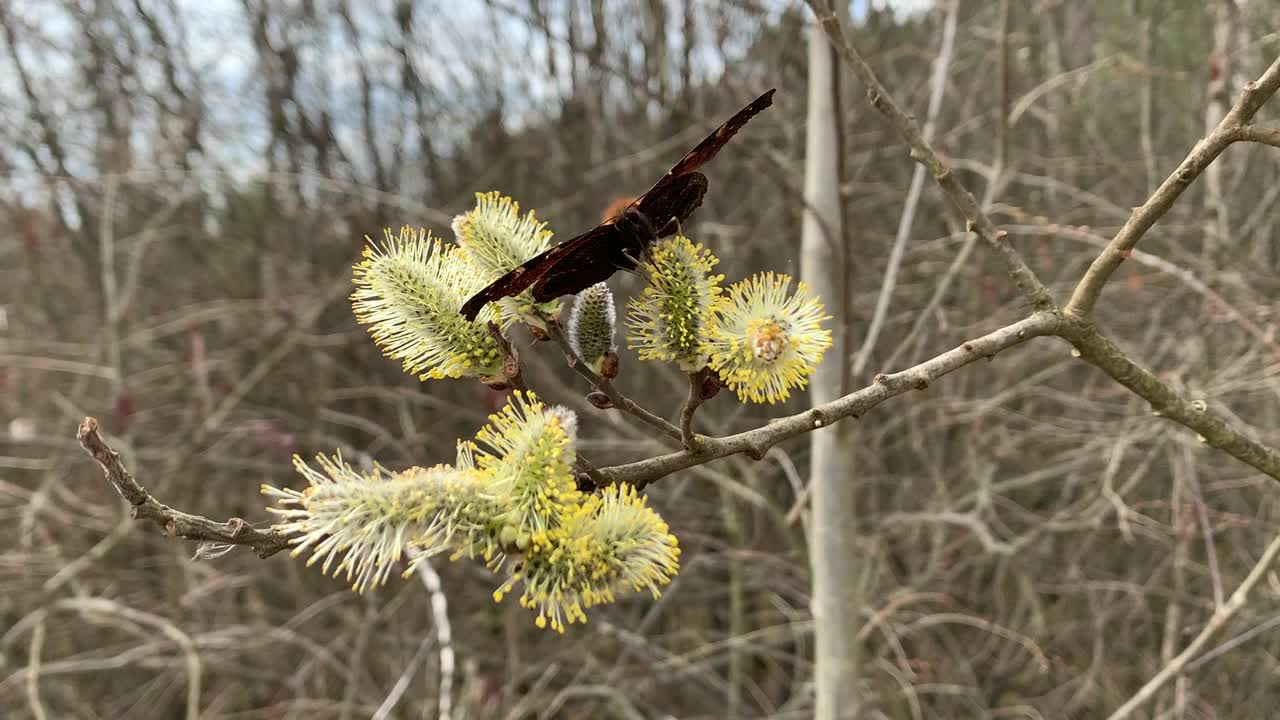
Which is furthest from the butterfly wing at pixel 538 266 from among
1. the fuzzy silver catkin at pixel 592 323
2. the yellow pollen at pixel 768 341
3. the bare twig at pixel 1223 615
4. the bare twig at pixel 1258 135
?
the bare twig at pixel 1223 615

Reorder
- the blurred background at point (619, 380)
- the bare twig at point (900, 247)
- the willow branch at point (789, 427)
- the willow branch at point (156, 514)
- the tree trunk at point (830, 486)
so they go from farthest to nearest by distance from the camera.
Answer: the blurred background at point (619, 380) → the bare twig at point (900, 247) → the tree trunk at point (830, 486) → the willow branch at point (789, 427) → the willow branch at point (156, 514)

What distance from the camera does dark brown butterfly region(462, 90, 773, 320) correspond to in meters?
0.85

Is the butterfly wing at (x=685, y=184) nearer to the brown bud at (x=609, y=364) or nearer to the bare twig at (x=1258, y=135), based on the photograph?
the brown bud at (x=609, y=364)

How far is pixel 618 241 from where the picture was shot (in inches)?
35.0

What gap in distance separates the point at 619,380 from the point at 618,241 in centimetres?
332

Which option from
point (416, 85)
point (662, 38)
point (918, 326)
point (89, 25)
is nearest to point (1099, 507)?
point (918, 326)

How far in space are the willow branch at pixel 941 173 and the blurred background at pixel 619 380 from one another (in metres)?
1.93

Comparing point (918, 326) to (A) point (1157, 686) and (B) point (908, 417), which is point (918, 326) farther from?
(B) point (908, 417)

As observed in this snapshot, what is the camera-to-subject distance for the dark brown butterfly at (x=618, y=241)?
33.4 inches

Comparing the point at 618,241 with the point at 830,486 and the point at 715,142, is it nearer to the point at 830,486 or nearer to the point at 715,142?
the point at 715,142

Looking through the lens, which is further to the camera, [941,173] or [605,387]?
[941,173]

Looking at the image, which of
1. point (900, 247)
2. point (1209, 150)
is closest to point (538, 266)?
point (1209, 150)

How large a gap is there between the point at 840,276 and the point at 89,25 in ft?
13.6

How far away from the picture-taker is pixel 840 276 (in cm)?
218
